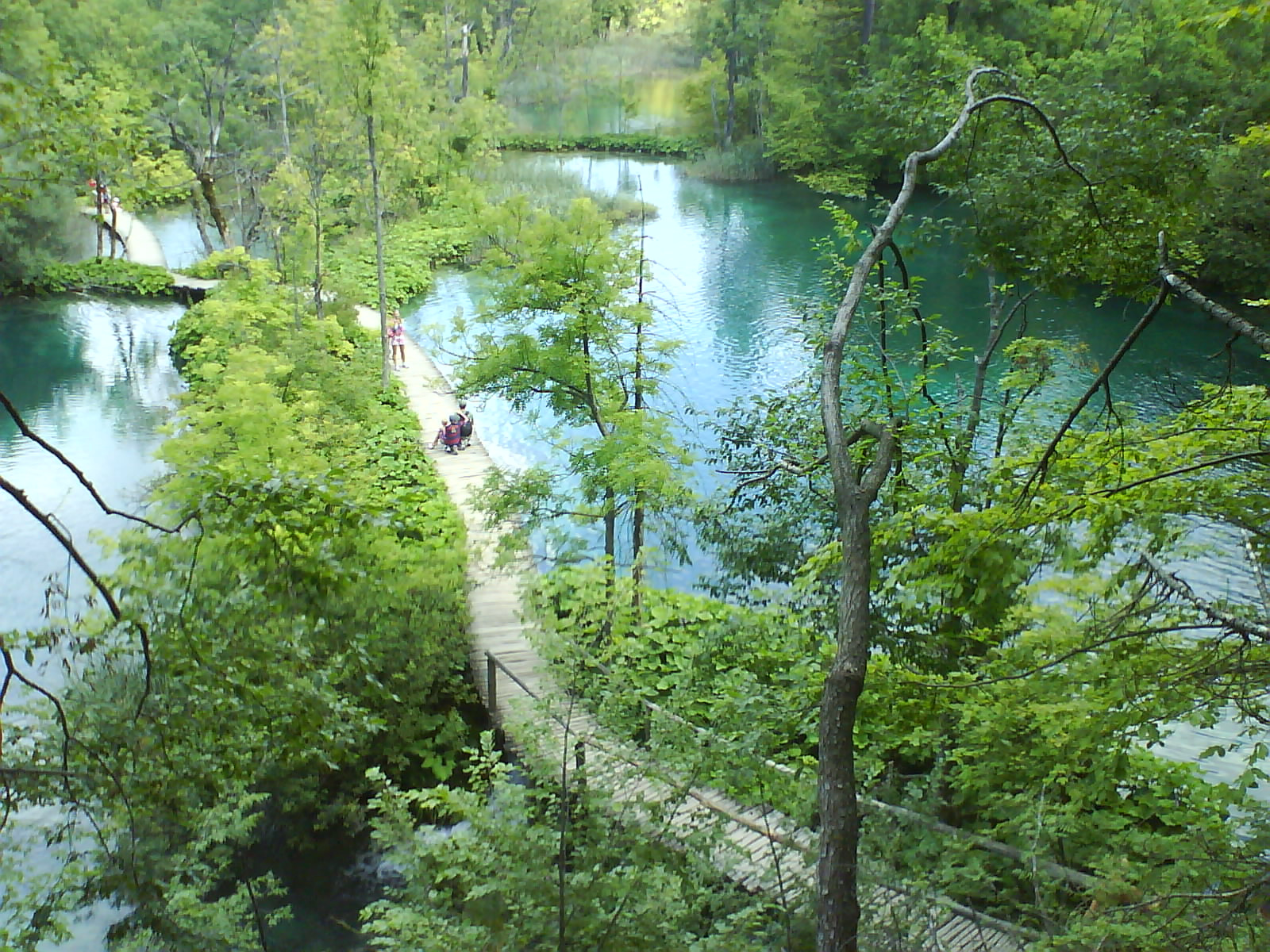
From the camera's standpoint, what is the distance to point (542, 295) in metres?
10.4

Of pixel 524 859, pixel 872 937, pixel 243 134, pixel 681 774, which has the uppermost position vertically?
pixel 243 134

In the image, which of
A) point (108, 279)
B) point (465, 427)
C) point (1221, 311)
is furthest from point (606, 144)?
point (1221, 311)

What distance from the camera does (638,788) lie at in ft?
22.5

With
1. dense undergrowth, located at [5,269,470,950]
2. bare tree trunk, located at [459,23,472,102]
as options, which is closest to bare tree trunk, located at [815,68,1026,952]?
dense undergrowth, located at [5,269,470,950]

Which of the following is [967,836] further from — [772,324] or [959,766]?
[772,324]

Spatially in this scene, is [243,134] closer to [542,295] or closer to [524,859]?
[542,295]

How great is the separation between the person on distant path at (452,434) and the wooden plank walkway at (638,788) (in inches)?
51.2

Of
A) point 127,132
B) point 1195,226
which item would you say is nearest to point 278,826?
point 127,132

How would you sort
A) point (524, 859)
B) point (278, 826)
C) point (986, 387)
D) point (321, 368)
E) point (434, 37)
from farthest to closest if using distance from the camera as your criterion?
point (434, 37), point (986, 387), point (321, 368), point (278, 826), point (524, 859)

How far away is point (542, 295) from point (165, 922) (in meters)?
6.82

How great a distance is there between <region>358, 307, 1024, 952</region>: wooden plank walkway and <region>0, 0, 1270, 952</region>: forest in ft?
0.59

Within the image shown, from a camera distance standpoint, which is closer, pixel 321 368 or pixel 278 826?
pixel 278 826

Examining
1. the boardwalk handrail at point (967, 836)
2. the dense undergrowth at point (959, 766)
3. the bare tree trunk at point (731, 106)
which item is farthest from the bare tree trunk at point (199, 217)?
the boardwalk handrail at point (967, 836)

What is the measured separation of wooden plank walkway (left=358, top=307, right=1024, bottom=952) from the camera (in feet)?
16.5
